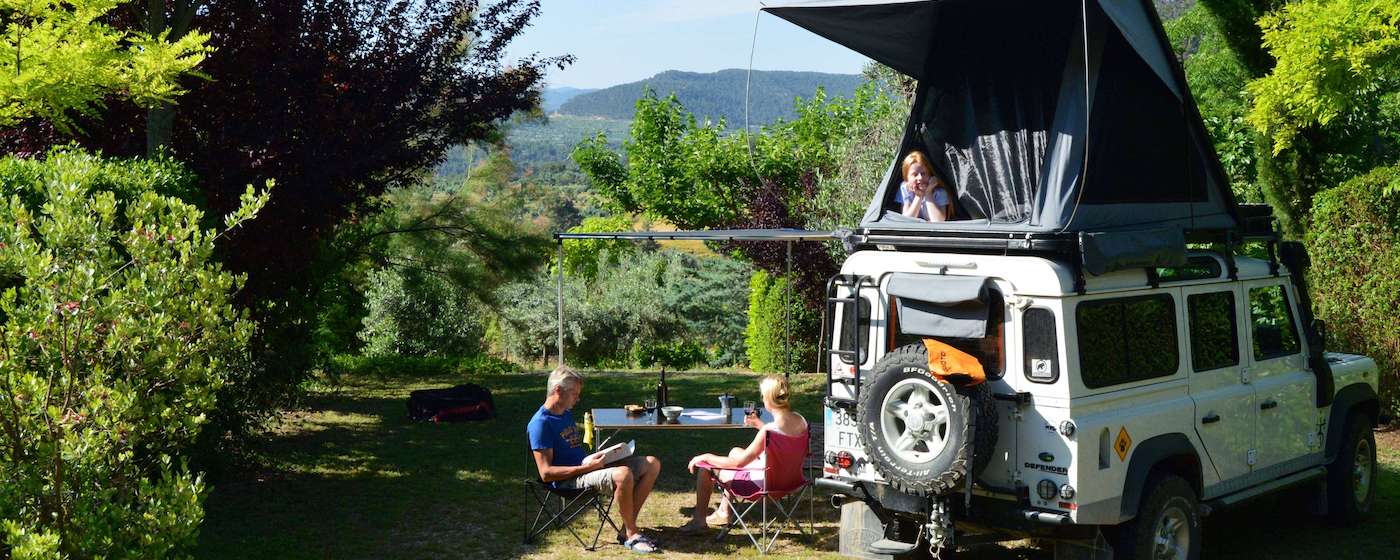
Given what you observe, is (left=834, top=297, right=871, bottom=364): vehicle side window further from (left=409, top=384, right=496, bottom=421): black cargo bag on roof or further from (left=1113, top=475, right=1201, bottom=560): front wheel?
(left=409, top=384, right=496, bottom=421): black cargo bag on roof

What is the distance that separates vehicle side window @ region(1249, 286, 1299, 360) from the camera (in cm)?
649

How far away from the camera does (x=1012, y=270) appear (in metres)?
5.36

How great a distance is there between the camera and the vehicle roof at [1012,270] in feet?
17.3

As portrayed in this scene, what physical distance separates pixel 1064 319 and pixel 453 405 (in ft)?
26.2

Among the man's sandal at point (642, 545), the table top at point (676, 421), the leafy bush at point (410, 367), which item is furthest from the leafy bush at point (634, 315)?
the man's sandal at point (642, 545)

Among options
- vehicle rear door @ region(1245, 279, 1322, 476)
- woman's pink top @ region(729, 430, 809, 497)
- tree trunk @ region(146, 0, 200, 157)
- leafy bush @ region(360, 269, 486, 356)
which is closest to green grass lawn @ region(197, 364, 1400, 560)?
woman's pink top @ region(729, 430, 809, 497)

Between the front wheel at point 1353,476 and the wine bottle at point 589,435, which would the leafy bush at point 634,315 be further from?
the front wheel at point 1353,476

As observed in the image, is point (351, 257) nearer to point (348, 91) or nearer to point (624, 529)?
point (348, 91)

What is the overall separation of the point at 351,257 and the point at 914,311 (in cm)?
863

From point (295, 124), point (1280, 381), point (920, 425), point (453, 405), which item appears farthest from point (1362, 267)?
point (295, 124)

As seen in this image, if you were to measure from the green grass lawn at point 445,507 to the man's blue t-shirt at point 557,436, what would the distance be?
51 cm

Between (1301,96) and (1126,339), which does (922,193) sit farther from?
(1301,96)

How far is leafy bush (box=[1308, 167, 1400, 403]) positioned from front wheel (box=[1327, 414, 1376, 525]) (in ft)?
10.6

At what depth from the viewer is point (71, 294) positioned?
402 centimetres
